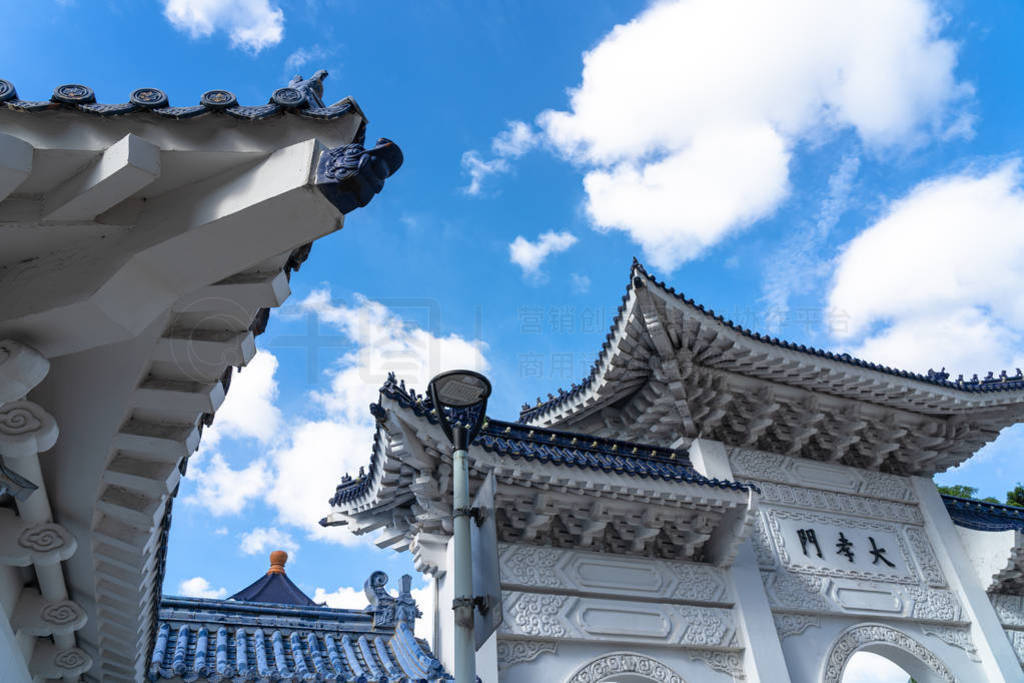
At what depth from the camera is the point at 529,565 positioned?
824cm

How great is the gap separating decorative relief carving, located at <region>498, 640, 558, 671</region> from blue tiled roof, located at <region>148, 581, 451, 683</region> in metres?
0.59

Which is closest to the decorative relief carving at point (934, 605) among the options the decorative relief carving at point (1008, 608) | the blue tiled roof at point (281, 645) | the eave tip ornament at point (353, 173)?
the decorative relief carving at point (1008, 608)

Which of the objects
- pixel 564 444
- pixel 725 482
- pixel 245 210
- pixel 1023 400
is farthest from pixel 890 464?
pixel 245 210

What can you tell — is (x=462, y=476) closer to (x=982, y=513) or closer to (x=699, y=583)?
(x=699, y=583)

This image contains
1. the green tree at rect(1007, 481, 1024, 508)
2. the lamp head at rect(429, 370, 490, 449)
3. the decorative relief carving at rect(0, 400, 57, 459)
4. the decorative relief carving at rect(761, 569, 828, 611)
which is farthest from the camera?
the green tree at rect(1007, 481, 1024, 508)

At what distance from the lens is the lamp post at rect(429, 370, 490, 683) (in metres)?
3.84

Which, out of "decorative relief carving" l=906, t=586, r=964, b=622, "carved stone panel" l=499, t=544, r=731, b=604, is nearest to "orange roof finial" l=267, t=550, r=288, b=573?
"carved stone panel" l=499, t=544, r=731, b=604

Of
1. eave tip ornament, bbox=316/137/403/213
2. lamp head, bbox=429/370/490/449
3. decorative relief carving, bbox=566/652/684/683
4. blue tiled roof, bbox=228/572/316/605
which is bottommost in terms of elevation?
eave tip ornament, bbox=316/137/403/213

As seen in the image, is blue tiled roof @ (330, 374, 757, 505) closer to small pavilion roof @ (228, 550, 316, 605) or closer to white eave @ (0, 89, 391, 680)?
small pavilion roof @ (228, 550, 316, 605)

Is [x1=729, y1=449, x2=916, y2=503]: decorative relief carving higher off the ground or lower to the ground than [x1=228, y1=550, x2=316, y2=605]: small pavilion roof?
higher

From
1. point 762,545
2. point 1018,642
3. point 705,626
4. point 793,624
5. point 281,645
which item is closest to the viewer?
point 281,645

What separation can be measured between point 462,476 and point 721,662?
570cm

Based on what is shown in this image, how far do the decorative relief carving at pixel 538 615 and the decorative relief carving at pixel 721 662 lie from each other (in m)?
1.69

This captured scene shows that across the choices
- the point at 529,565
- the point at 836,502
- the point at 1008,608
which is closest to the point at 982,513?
the point at 1008,608
